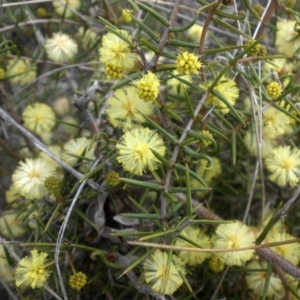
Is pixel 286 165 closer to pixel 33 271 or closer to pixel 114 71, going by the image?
pixel 114 71

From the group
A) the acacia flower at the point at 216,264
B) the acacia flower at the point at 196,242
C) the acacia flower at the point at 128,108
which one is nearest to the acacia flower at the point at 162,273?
the acacia flower at the point at 196,242

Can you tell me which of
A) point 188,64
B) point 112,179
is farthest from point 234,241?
point 188,64

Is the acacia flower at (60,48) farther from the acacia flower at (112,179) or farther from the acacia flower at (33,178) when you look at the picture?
the acacia flower at (112,179)

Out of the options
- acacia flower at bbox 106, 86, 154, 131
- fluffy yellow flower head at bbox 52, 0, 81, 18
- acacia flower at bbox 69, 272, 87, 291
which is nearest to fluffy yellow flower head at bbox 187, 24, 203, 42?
fluffy yellow flower head at bbox 52, 0, 81, 18

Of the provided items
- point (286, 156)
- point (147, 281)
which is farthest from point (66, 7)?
point (147, 281)

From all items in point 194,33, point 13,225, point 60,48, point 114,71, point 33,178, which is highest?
point 114,71
